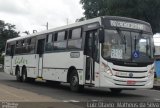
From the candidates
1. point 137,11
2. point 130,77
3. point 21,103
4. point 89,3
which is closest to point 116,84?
point 130,77

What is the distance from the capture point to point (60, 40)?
2220 centimetres

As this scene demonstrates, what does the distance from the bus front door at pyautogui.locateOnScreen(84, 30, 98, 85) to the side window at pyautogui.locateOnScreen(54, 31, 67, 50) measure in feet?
8.54

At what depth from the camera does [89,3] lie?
208 ft

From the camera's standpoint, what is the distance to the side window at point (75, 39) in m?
19.8

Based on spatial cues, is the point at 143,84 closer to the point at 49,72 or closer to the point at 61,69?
the point at 61,69

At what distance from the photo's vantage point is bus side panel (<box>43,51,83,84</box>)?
19.6 metres

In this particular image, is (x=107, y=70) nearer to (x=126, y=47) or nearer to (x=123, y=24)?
(x=126, y=47)

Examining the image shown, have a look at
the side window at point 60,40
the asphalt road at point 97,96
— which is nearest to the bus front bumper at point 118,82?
the asphalt road at point 97,96

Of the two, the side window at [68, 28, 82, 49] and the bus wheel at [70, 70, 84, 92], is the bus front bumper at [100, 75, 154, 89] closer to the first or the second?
the bus wheel at [70, 70, 84, 92]

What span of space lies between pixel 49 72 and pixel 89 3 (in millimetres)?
40879

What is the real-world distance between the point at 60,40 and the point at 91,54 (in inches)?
157

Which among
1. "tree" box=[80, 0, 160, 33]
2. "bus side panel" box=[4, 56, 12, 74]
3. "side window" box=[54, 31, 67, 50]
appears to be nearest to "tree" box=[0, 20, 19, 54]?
"tree" box=[80, 0, 160, 33]

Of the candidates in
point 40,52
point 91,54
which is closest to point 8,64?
point 40,52

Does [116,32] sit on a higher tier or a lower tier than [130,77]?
higher
